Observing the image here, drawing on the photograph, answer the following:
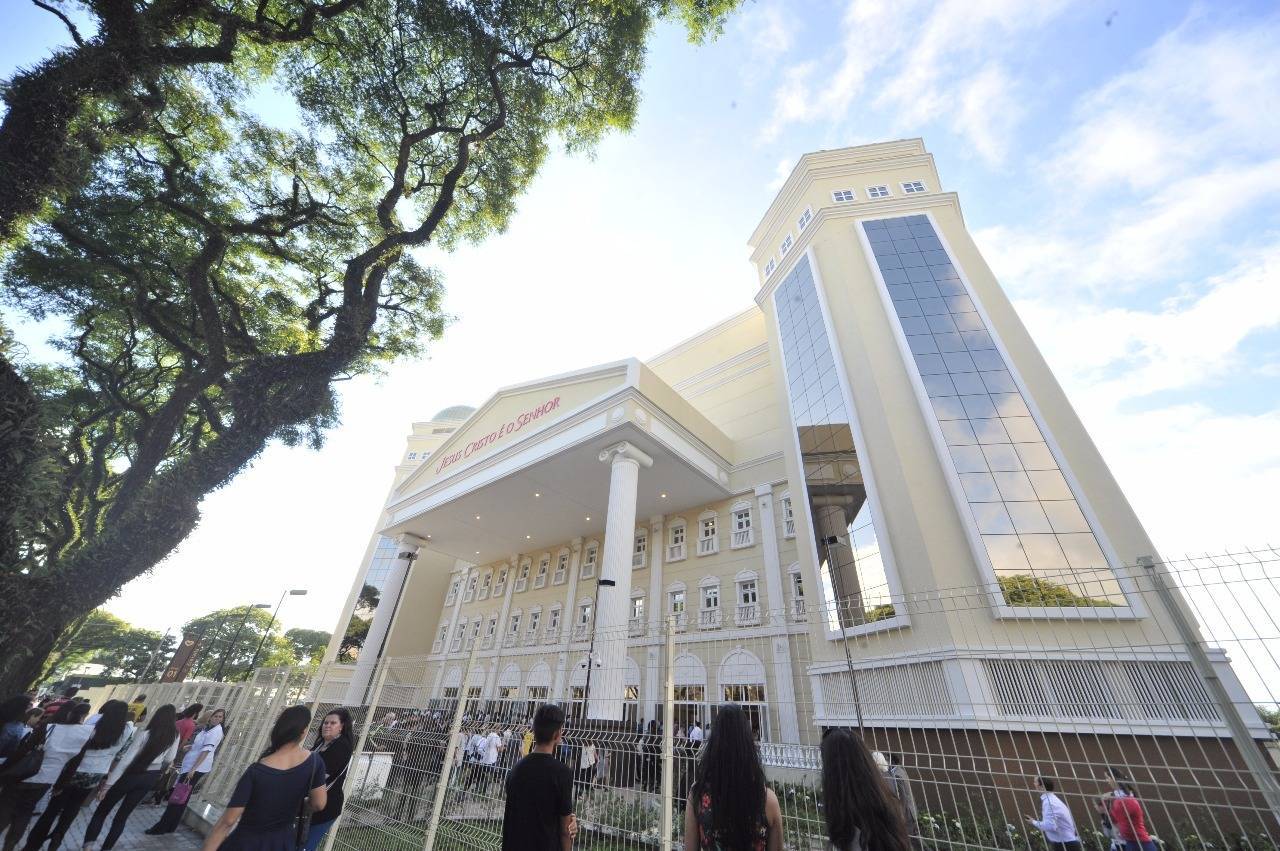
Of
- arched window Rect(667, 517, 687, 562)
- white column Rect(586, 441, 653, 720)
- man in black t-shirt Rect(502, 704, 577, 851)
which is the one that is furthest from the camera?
arched window Rect(667, 517, 687, 562)

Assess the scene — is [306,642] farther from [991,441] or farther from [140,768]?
[991,441]

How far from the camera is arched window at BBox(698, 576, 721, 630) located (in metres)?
16.9

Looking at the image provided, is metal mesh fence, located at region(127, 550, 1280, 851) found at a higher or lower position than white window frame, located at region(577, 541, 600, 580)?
lower

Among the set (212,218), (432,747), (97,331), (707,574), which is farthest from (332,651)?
(432,747)

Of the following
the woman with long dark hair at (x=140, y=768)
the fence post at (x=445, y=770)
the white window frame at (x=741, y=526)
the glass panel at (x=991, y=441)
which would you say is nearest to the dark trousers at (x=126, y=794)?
the woman with long dark hair at (x=140, y=768)

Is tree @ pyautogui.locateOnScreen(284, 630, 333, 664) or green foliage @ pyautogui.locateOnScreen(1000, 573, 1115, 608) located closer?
green foliage @ pyautogui.locateOnScreen(1000, 573, 1115, 608)

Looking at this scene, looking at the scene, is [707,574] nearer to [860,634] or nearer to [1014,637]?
[860,634]

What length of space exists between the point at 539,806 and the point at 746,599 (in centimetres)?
1476

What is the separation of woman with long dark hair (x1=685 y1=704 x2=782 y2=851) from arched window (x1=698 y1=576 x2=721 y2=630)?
14.8 m

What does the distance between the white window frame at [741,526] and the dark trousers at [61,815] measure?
51.1 ft

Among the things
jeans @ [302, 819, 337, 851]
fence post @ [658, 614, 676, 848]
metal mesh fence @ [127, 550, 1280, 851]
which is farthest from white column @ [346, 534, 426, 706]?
fence post @ [658, 614, 676, 848]

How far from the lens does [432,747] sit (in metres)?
5.68

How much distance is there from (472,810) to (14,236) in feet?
35.2

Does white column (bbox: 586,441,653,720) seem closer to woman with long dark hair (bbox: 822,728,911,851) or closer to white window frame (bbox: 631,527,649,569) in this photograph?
white window frame (bbox: 631,527,649,569)
